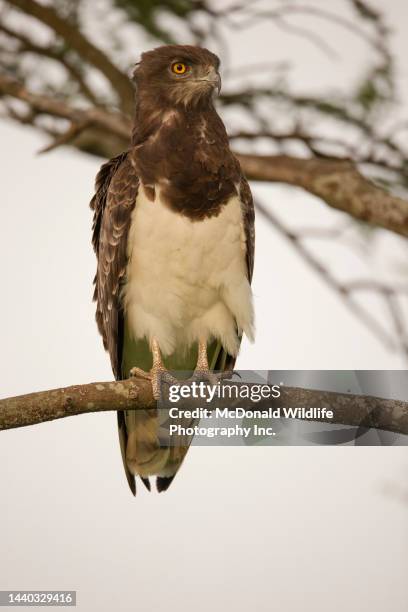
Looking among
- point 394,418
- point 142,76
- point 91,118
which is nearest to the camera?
point 394,418

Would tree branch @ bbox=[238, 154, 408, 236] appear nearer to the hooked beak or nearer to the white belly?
the white belly

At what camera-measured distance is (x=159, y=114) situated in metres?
6.36

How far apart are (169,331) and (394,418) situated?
167 centimetres

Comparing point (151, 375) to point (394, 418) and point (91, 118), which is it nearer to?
point (394, 418)

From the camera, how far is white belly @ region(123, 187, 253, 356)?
6023 mm

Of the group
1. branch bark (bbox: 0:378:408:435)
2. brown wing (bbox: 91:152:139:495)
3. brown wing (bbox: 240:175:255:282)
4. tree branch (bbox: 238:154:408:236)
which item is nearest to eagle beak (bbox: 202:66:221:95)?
brown wing (bbox: 240:175:255:282)

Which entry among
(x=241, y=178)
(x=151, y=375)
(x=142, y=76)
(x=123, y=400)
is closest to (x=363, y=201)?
(x=241, y=178)

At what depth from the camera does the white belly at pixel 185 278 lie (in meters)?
6.02

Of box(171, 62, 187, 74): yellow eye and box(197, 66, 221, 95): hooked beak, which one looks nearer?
box(197, 66, 221, 95): hooked beak

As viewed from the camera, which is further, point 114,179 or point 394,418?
point 114,179

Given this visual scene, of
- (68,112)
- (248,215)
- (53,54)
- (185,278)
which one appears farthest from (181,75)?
(53,54)

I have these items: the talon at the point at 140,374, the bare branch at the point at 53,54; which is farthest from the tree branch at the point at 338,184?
the talon at the point at 140,374

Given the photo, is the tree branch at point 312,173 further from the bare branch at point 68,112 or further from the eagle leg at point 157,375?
the eagle leg at point 157,375

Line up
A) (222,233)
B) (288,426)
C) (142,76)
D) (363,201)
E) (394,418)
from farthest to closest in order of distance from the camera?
(363,201) → (142,76) → (222,233) → (288,426) → (394,418)
